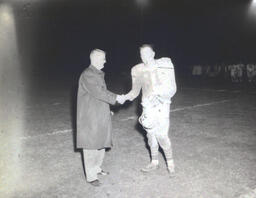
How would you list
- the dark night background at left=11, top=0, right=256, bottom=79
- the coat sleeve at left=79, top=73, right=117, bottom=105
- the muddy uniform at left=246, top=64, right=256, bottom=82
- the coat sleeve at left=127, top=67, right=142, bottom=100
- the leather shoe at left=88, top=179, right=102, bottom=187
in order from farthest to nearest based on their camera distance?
1. the dark night background at left=11, top=0, right=256, bottom=79
2. the muddy uniform at left=246, top=64, right=256, bottom=82
3. the coat sleeve at left=127, top=67, right=142, bottom=100
4. the leather shoe at left=88, top=179, right=102, bottom=187
5. the coat sleeve at left=79, top=73, right=117, bottom=105

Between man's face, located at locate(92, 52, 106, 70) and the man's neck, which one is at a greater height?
man's face, located at locate(92, 52, 106, 70)

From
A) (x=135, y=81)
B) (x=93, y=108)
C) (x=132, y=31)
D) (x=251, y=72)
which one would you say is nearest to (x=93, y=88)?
(x=93, y=108)

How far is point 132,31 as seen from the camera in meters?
34.9

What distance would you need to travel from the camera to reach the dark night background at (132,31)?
2600 centimetres

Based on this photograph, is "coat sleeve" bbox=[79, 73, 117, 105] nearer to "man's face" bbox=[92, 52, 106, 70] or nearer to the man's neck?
"man's face" bbox=[92, 52, 106, 70]

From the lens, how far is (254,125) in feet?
25.7

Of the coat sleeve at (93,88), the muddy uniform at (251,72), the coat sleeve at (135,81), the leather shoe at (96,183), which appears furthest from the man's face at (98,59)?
the muddy uniform at (251,72)

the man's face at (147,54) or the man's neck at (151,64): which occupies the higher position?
the man's face at (147,54)

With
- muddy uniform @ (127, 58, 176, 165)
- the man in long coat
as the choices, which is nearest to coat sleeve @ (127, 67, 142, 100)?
muddy uniform @ (127, 58, 176, 165)

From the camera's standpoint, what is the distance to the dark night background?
26.0 meters

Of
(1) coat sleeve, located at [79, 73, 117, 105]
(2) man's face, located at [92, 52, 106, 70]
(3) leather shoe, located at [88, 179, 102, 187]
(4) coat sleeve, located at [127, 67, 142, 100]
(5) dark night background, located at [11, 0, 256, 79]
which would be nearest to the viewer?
(1) coat sleeve, located at [79, 73, 117, 105]

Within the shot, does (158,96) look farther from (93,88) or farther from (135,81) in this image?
(93,88)

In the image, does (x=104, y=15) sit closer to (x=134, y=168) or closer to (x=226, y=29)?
(x=226, y=29)

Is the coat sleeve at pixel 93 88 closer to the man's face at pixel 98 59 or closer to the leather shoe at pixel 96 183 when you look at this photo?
the man's face at pixel 98 59
